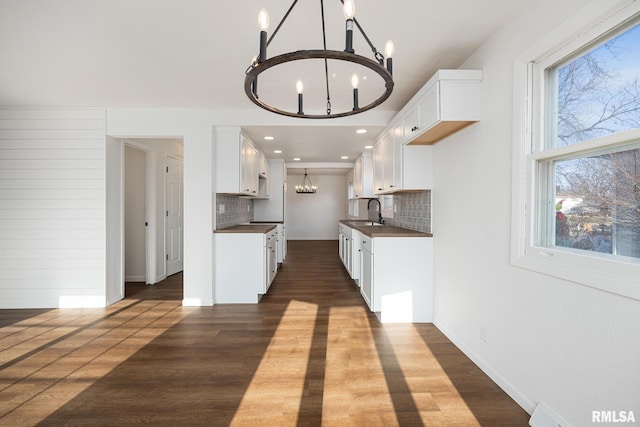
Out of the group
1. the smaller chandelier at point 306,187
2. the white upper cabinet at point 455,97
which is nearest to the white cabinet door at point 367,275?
the white upper cabinet at point 455,97

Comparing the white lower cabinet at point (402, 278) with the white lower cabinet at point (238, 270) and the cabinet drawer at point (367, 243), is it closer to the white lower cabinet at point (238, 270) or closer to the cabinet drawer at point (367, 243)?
the cabinet drawer at point (367, 243)

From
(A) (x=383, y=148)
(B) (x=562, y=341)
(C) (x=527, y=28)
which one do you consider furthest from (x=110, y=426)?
(A) (x=383, y=148)

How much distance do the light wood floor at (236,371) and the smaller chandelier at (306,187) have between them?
21.3 ft

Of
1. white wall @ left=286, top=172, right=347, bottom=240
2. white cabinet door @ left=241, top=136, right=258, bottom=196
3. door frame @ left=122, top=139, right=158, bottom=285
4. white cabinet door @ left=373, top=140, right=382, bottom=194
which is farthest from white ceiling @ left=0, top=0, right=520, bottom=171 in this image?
white wall @ left=286, top=172, right=347, bottom=240

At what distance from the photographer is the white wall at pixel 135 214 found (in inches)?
186

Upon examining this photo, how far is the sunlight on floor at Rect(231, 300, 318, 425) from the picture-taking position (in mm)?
1676

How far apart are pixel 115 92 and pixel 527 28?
11.9 feet

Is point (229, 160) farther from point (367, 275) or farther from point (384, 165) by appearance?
point (367, 275)

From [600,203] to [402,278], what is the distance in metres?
1.86

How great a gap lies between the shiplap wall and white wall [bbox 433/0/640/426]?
3913 mm

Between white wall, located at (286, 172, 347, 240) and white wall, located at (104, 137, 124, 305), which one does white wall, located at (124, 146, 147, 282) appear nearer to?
white wall, located at (104, 137, 124, 305)

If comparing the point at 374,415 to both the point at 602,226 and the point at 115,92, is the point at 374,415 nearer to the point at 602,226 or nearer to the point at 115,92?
the point at 602,226

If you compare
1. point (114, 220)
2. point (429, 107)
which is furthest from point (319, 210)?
point (429, 107)

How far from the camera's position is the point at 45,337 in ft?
8.83
